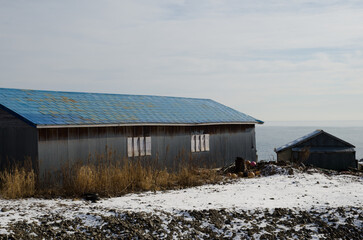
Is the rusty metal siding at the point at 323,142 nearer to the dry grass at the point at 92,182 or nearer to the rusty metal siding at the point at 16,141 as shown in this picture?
the dry grass at the point at 92,182

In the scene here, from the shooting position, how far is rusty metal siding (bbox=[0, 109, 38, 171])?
14609mm

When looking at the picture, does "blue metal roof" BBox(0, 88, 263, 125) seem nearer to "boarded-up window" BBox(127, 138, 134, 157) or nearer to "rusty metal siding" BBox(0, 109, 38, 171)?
"rusty metal siding" BBox(0, 109, 38, 171)

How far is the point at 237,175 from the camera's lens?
18594 millimetres

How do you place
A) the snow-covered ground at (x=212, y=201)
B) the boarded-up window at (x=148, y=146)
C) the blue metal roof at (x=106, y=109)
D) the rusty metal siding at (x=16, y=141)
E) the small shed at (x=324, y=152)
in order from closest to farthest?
the snow-covered ground at (x=212, y=201) < the rusty metal siding at (x=16, y=141) < the blue metal roof at (x=106, y=109) < the boarded-up window at (x=148, y=146) < the small shed at (x=324, y=152)

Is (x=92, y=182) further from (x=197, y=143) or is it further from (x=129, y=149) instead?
(x=197, y=143)

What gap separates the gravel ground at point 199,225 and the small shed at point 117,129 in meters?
5.91

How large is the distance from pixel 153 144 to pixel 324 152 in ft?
35.3

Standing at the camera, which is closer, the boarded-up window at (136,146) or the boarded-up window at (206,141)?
the boarded-up window at (136,146)

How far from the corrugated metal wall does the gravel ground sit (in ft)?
17.9

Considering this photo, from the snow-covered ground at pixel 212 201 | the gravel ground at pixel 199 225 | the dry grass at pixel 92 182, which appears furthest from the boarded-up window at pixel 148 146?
the gravel ground at pixel 199 225

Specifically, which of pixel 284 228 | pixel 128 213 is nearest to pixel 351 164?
pixel 284 228

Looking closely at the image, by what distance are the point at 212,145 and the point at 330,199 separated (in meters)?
9.16

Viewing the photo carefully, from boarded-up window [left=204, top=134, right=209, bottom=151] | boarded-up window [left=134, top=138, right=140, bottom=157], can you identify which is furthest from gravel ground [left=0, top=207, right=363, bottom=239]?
boarded-up window [left=204, top=134, right=209, bottom=151]

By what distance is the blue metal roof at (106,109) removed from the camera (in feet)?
50.8
